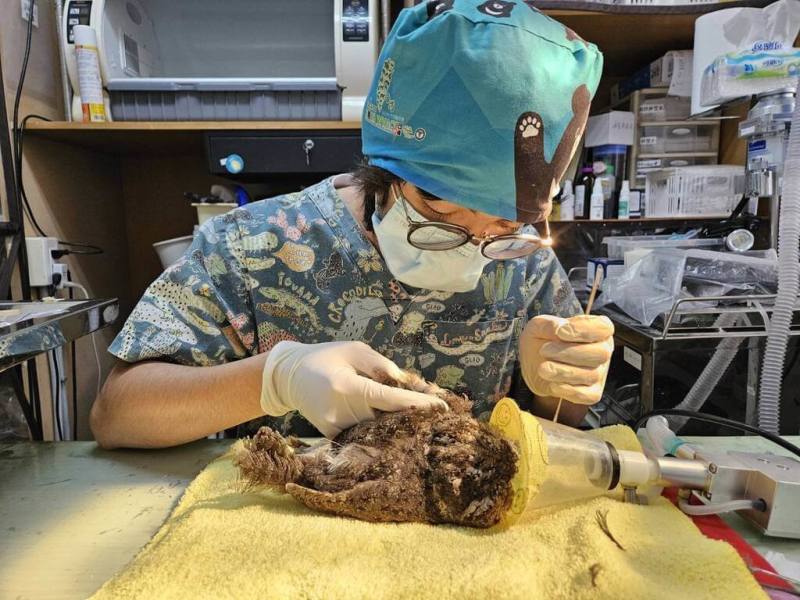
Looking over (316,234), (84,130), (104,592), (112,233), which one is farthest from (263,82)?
(104,592)

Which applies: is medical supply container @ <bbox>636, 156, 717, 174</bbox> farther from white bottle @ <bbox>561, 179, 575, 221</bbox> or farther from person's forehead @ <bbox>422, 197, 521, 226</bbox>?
person's forehead @ <bbox>422, 197, 521, 226</bbox>

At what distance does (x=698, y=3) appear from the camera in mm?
1522

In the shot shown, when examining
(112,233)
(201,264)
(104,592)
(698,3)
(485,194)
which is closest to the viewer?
(104,592)

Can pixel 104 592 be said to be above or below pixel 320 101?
below

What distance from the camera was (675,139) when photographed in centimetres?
179

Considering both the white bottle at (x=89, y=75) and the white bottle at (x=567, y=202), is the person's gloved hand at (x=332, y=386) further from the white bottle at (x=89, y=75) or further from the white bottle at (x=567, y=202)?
Result: the white bottle at (x=89, y=75)

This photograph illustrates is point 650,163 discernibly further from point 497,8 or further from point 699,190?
point 497,8

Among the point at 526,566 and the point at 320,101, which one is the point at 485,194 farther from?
the point at 320,101

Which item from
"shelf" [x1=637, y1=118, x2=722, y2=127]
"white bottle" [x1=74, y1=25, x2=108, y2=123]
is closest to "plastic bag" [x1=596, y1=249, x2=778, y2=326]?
"shelf" [x1=637, y1=118, x2=722, y2=127]

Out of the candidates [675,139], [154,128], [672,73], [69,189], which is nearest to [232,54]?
[154,128]

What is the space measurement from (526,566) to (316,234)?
78cm

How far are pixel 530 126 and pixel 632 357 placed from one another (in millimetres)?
768

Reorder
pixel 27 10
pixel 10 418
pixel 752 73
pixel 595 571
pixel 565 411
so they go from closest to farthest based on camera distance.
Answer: pixel 595 571 → pixel 565 411 → pixel 752 73 → pixel 10 418 → pixel 27 10

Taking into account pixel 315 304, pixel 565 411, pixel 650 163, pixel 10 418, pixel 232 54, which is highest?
pixel 232 54
